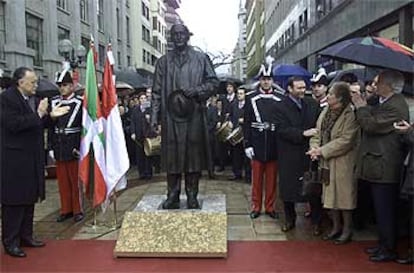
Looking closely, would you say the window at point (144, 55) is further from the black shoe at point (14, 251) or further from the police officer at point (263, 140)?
the black shoe at point (14, 251)

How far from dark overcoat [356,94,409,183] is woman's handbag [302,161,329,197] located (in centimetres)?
84

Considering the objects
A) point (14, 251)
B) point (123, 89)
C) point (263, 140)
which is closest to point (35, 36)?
point (123, 89)

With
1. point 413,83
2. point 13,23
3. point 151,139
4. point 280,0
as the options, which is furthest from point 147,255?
point 280,0

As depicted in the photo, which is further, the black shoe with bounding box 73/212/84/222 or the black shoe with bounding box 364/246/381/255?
the black shoe with bounding box 73/212/84/222

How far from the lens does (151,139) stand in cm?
1012

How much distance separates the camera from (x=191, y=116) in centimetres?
620

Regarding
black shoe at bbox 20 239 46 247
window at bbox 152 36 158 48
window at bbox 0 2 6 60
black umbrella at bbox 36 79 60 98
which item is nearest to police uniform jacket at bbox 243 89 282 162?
black shoe at bbox 20 239 46 247

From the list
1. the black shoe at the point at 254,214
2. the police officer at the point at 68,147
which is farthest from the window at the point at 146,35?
the black shoe at the point at 254,214

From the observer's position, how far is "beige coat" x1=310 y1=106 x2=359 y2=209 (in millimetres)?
5664

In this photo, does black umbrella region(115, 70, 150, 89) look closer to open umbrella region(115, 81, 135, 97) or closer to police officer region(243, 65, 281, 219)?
open umbrella region(115, 81, 135, 97)

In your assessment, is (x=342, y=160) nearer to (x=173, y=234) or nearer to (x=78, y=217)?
(x=173, y=234)

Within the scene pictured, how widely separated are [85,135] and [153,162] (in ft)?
16.7

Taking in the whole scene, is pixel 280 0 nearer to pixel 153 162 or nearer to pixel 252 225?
pixel 153 162

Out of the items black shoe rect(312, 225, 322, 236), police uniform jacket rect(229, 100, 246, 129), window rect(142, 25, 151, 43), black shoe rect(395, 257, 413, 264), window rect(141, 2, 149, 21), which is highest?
window rect(141, 2, 149, 21)
